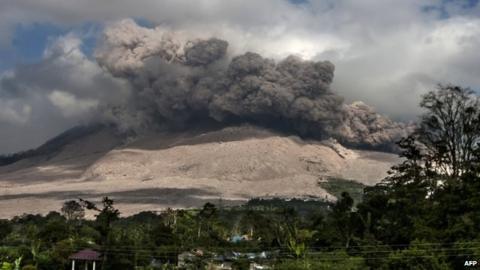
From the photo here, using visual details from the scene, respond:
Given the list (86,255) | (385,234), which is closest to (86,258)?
(86,255)

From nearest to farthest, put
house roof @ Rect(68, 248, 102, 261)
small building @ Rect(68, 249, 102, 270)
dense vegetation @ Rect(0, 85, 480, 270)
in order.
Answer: dense vegetation @ Rect(0, 85, 480, 270), house roof @ Rect(68, 248, 102, 261), small building @ Rect(68, 249, 102, 270)

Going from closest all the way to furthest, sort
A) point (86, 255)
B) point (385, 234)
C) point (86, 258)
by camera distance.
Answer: point (385, 234) < point (86, 258) < point (86, 255)

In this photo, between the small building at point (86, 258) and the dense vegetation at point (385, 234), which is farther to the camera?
the small building at point (86, 258)

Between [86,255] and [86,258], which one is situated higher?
[86,255]

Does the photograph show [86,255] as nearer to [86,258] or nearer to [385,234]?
[86,258]

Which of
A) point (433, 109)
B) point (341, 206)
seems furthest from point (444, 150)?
point (341, 206)

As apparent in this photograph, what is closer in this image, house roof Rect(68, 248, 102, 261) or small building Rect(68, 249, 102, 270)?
house roof Rect(68, 248, 102, 261)

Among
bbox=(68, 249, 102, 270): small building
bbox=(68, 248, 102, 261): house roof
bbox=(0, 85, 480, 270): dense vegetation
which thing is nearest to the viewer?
bbox=(0, 85, 480, 270): dense vegetation

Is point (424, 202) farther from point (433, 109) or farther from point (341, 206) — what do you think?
point (341, 206)
